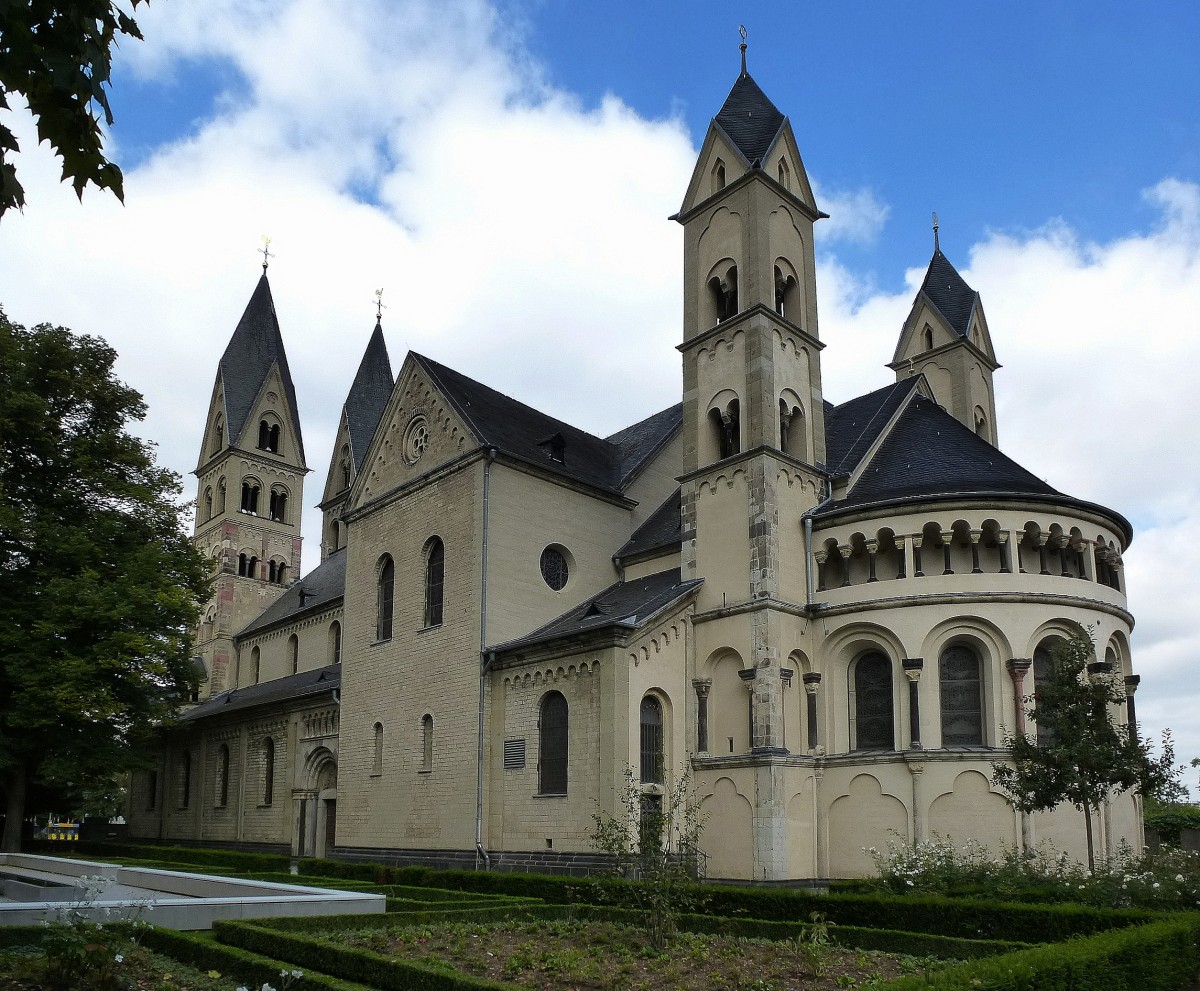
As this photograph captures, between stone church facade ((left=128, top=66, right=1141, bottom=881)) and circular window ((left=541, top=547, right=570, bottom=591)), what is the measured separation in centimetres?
12

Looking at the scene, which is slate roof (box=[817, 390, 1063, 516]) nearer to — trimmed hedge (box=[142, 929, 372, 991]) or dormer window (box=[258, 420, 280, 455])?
trimmed hedge (box=[142, 929, 372, 991])

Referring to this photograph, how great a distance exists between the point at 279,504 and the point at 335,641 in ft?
63.6

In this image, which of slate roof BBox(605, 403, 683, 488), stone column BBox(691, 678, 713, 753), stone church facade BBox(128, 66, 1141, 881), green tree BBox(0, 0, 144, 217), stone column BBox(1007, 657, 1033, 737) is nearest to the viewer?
green tree BBox(0, 0, 144, 217)

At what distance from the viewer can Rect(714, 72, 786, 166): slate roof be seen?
31000 millimetres

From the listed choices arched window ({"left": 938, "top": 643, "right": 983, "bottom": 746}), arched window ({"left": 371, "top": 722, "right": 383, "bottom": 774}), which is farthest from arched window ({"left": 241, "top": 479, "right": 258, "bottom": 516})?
arched window ({"left": 938, "top": 643, "right": 983, "bottom": 746})

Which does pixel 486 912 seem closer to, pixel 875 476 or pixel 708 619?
pixel 708 619

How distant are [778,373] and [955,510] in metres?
6.17

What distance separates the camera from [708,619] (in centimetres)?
2773

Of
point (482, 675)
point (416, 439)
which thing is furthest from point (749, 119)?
point (482, 675)

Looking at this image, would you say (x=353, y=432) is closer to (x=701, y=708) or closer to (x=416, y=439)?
(x=416, y=439)

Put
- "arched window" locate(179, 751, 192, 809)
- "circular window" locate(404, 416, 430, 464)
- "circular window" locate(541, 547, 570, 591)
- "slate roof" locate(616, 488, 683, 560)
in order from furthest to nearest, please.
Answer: "arched window" locate(179, 751, 192, 809)
"circular window" locate(404, 416, 430, 464)
"slate roof" locate(616, 488, 683, 560)
"circular window" locate(541, 547, 570, 591)

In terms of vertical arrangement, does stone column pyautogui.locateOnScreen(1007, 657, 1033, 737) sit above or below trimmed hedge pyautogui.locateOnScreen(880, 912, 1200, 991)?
above

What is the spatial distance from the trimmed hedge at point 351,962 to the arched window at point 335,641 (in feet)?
95.4

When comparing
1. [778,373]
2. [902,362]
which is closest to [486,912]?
[778,373]
